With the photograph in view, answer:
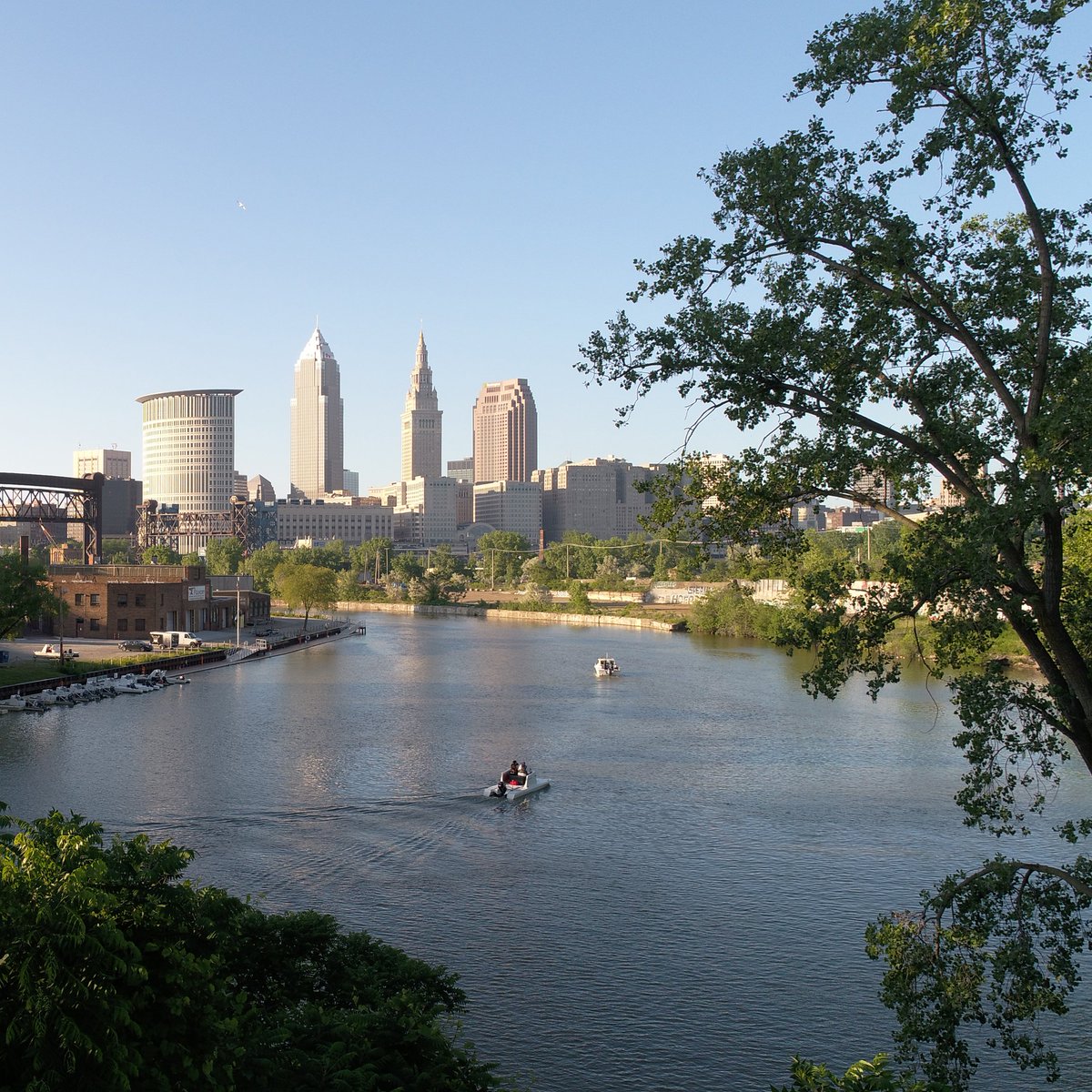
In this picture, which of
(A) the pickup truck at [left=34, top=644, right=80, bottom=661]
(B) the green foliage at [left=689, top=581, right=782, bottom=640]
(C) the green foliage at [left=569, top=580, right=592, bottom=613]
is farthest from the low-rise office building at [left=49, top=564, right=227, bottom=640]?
(C) the green foliage at [left=569, top=580, right=592, bottom=613]

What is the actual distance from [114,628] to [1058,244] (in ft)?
293

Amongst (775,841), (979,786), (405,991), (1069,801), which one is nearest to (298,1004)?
(405,991)

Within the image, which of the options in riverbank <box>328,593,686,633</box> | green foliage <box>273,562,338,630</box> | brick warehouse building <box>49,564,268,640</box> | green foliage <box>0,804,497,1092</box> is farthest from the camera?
riverbank <box>328,593,686,633</box>

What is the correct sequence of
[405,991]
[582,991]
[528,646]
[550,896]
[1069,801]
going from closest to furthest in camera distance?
[405,991], [582,991], [550,896], [1069,801], [528,646]

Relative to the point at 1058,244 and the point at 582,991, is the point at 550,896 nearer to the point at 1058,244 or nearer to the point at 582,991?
the point at 582,991

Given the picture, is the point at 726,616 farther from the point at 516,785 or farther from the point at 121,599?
the point at 516,785

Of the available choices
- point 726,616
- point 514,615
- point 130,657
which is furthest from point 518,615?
point 130,657

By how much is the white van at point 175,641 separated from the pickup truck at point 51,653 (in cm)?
905

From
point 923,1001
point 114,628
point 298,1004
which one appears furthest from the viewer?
point 114,628

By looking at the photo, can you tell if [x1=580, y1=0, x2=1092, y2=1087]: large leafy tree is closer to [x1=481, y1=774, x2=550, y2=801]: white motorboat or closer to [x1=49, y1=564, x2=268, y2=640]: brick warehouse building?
[x1=481, y1=774, x2=550, y2=801]: white motorboat

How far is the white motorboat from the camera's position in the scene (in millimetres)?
40594

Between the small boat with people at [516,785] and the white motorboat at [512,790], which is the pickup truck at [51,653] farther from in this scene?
the white motorboat at [512,790]

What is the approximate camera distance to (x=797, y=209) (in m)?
12.8

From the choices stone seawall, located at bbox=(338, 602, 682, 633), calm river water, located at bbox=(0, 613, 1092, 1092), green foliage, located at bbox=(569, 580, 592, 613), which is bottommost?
calm river water, located at bbox=(0, 613, 1092, 1092)
